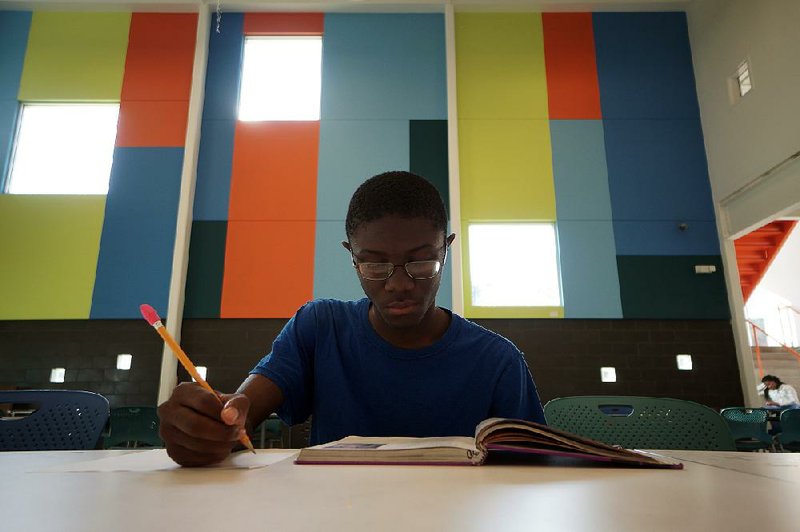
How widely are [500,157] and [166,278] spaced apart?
12.5 ft

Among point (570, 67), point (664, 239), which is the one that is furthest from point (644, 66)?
point (664, 239)

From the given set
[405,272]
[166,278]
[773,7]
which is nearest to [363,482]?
[405,272]

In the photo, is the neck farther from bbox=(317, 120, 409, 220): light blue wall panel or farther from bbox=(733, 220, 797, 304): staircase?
bbox=(733, 220, 797, 304): staircase

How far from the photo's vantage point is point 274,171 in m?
5.61

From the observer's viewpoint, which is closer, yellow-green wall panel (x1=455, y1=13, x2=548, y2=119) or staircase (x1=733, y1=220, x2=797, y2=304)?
yellow-green wall panel (x1=455, y1=13, x2=548, y2=119)

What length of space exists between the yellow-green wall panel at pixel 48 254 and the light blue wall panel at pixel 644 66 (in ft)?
19.1

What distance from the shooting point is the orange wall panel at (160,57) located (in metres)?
5.79

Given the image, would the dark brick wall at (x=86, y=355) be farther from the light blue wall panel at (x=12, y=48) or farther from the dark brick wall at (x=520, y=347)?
the light blue wall panel at (x=12, y=48)

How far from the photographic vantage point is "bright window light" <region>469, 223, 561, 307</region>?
5.32 meters

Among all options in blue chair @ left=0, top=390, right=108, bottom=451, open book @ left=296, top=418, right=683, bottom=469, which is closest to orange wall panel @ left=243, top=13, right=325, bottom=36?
blue chair @ left=0, top=390, right=108, bottom=451

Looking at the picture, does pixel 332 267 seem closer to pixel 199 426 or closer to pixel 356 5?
pixel 356 5

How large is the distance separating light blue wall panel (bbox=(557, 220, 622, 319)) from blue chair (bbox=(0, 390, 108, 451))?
14.9 feet

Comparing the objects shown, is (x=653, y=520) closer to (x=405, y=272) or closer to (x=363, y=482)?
(x=363, y=482)

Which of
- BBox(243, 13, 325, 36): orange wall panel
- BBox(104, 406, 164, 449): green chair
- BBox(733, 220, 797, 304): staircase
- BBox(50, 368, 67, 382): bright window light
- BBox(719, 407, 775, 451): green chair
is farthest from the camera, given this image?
BBox(733, 220, 797, 304): staircase
